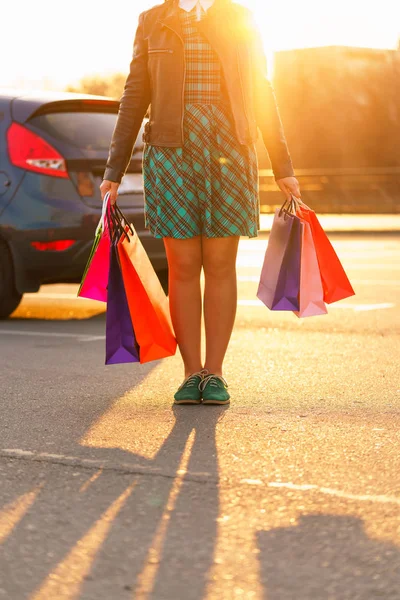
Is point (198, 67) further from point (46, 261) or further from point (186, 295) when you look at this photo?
point (46, 261)

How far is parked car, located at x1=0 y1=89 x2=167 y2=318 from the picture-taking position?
832 centimetres

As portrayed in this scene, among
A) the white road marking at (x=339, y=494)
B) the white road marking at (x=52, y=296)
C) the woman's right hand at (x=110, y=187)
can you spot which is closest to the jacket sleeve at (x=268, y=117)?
the woman's right hand at (x=110, y=187)

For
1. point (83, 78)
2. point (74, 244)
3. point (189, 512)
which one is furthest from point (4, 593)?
point (83, 78)

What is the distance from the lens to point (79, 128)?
8570 mm

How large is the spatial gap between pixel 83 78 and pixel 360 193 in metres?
55.0

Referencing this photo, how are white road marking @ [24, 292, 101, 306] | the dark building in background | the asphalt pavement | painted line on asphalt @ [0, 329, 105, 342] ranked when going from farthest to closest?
the dark building in background
white road marking @ [24, 292, 101, 306]
painted line on asphalt @ [0, 329, 105, 342]
the asphalt pavement

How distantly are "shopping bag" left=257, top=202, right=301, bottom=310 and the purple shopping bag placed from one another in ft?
2.02

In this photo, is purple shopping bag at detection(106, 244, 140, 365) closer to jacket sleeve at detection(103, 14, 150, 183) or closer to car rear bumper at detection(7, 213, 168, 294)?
jacket sleeve at detection(103, 14, 150, 183)

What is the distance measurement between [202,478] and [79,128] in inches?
198

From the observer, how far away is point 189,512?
357 cm

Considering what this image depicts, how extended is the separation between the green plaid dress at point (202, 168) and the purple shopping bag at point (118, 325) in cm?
27

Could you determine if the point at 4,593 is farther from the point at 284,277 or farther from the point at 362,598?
the point at 284,277

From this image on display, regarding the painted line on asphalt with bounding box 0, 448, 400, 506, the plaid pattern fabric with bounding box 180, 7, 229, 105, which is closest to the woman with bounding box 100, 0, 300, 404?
the plaid pattern fabric with bounding box 180, 7, 229, 105

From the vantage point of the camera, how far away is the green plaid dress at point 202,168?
505 centimetres
